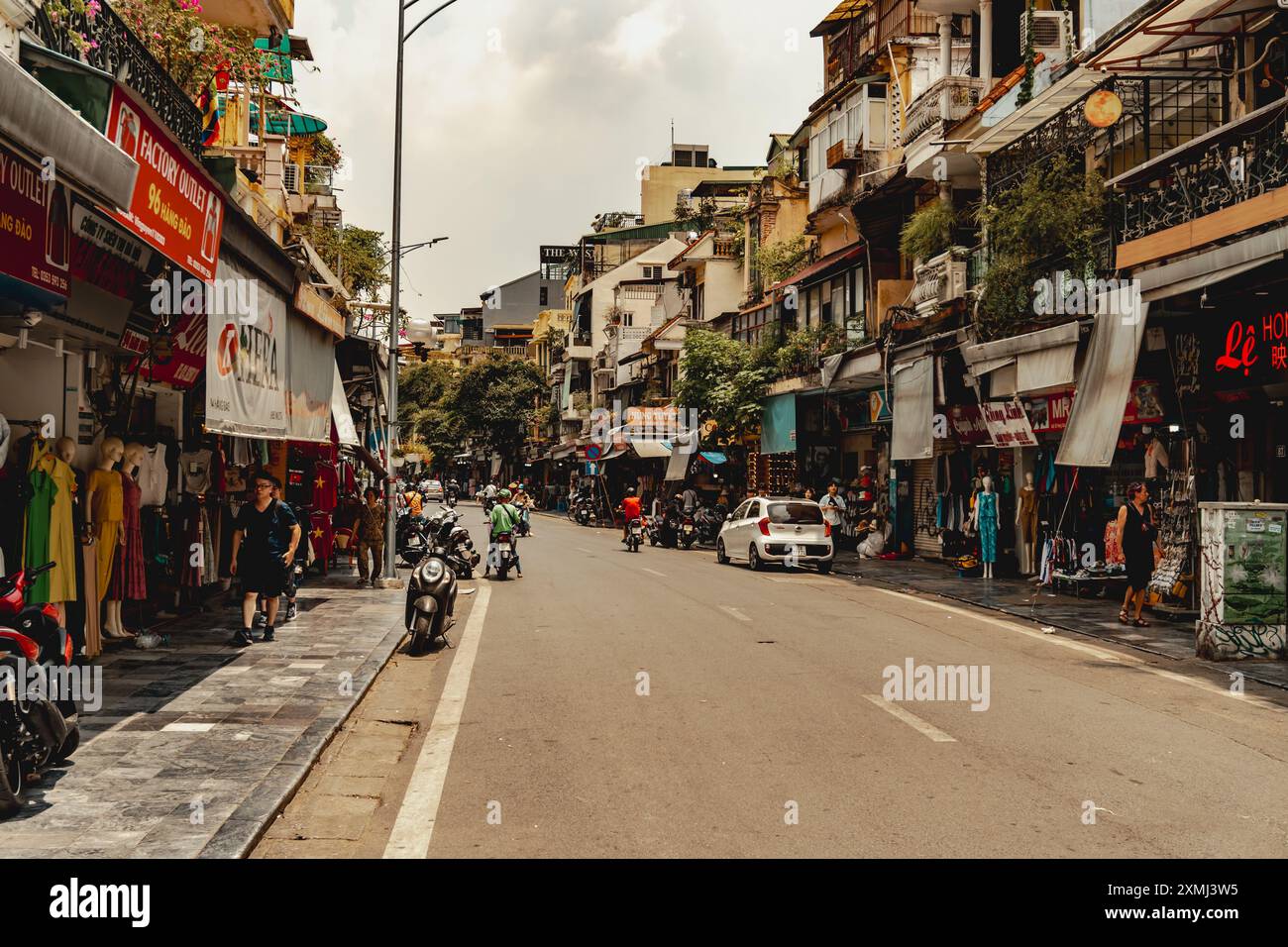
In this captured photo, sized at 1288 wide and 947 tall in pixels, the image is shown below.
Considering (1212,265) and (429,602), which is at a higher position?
(1212,265)

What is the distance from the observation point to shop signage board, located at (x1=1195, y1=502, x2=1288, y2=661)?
12.1m

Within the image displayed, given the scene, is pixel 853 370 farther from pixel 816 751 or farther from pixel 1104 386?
pixel 816 751

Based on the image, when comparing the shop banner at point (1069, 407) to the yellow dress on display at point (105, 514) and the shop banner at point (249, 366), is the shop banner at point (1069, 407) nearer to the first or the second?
the shop banner at point (249, 366)

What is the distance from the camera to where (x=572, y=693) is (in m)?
9.74

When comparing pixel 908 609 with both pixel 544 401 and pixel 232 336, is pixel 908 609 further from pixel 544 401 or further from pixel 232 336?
pixel 544 401

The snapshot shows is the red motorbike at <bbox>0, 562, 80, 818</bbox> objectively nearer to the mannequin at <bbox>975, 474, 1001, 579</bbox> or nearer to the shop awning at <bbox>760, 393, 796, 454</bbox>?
the mannequin at <bbox>975, 474, 1001, 579</bbox>

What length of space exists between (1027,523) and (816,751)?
1645 centimetres

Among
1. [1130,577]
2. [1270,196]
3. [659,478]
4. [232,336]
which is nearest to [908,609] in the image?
[1130,577]

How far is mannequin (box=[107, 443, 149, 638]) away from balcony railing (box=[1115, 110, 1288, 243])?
522 inches

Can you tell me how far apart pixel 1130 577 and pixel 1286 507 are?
3.15 meters

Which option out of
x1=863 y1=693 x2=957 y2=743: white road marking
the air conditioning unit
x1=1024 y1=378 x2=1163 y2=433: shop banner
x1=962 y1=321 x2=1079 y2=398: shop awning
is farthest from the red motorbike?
the air conditioning unit

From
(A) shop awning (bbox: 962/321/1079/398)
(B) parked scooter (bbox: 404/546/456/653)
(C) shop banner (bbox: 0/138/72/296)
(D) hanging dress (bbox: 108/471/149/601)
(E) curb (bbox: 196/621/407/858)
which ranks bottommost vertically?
(E) curb (bbox: 196/621/407/858)

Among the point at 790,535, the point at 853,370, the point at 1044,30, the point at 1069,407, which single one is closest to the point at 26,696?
the point at 1069,407

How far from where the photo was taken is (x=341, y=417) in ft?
54.7
